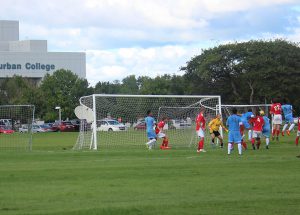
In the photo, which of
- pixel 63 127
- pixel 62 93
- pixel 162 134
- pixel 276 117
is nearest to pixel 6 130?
pixel 162 134

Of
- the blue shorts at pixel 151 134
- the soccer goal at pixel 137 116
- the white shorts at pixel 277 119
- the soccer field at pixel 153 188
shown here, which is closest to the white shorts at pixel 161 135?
the blue shorts at pixel 151 134

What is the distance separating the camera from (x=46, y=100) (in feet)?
356

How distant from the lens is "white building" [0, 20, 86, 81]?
153 metres

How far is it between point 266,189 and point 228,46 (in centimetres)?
8235

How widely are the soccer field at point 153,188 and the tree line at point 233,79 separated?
67.5 metres

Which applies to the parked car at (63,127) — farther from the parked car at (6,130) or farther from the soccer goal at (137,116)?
the soccer goal at (137,116)

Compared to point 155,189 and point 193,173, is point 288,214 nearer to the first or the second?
point 155,189

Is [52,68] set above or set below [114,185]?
above

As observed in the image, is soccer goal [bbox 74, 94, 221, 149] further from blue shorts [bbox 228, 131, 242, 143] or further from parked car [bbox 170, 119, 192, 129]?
blue shorts [bbox 228, 131, 242, 143]

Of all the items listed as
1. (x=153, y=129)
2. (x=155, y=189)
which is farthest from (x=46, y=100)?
(x=155, y=189)

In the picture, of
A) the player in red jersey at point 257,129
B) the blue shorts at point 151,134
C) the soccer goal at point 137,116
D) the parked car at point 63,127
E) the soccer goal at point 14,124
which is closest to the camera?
the player in red jersey at point 257,129

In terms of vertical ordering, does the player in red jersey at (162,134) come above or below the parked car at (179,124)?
below

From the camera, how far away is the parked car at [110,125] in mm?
36675

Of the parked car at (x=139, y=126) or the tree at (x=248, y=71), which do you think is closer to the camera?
the parked car at (x=139, y=126)
